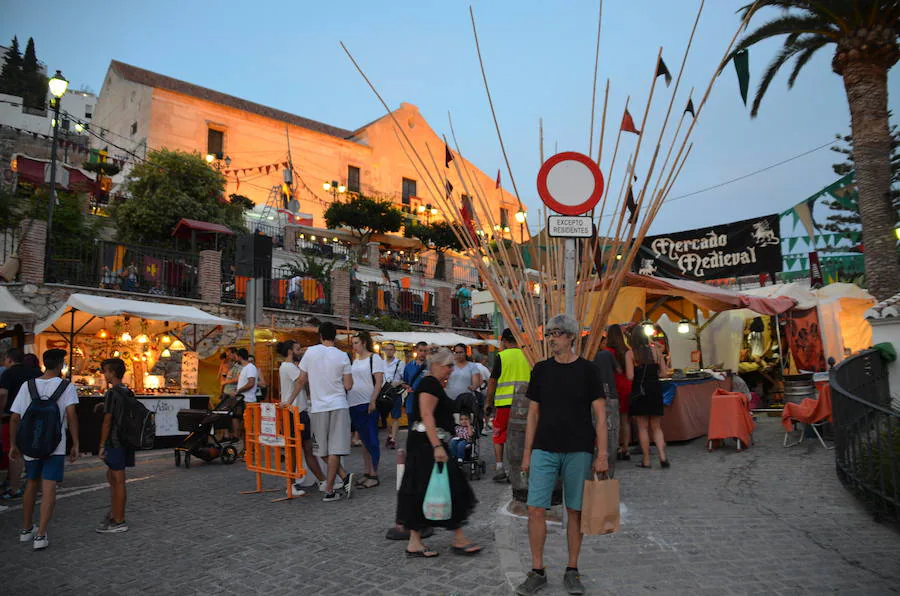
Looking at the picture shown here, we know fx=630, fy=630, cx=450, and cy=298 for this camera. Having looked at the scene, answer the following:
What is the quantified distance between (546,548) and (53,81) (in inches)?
543

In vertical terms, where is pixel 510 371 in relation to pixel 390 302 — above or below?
below

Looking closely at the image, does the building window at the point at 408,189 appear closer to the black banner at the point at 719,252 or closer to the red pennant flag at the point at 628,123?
the black banner at the point at 719,252

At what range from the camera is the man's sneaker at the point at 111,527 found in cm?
538

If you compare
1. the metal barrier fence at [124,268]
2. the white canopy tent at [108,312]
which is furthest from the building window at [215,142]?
the white canopy tent at [108,312]

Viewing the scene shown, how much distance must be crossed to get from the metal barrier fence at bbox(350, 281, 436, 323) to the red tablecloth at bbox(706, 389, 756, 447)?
15267 mm

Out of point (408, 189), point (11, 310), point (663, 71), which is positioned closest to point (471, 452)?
point (663, 71)

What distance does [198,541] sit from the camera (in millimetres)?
5047

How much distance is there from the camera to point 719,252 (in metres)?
15.5

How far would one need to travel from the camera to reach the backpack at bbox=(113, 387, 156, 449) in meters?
5.44

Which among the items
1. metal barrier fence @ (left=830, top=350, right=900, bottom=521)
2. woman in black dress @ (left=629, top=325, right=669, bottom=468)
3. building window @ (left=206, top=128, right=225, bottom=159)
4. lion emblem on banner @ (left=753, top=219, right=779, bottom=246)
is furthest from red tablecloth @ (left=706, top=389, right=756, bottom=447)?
building window @ (left=206, top=128, right=225, bottom=159)

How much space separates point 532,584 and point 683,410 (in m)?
6.65

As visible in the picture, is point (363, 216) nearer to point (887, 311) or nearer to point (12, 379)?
point (12, 379)

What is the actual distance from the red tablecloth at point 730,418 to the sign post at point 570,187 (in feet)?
16.0

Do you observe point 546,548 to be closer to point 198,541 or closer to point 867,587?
point 867,587
